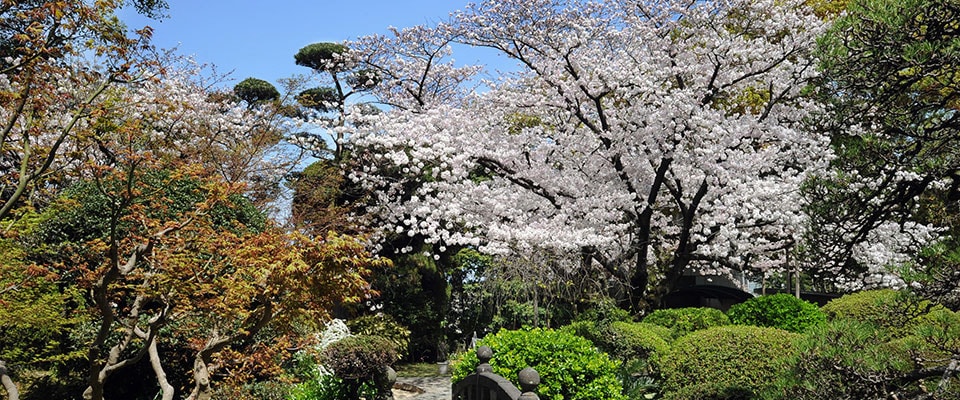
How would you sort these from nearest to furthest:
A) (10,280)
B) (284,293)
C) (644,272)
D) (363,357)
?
1. (284,293)
2. (10,280)
3. (363,357)
4. (644,272)

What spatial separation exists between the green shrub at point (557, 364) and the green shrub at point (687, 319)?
14.4 feet

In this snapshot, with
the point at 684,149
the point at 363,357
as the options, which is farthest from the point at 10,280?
the point at 684,149

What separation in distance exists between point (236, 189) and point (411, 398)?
6290mm

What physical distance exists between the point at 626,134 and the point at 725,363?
19.6ft

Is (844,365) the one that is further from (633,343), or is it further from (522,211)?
(522,211)

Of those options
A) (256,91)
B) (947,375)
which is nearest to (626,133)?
(947,375)

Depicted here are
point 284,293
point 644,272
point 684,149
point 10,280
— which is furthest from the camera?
point 644,272

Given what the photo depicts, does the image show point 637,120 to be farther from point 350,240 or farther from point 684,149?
point 350,240

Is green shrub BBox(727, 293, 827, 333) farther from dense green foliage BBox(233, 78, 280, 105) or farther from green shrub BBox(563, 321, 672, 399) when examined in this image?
dense green foliage BBox(233, 78, 280, 105)

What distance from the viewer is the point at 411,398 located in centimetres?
1141

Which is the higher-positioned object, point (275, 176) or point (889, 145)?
point (275, 176)

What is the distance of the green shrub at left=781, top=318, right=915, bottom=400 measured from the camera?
331cm

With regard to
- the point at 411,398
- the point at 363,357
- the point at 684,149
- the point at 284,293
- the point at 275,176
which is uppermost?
the point at 275,176

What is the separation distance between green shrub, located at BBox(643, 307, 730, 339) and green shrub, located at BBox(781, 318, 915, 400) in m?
6.99
